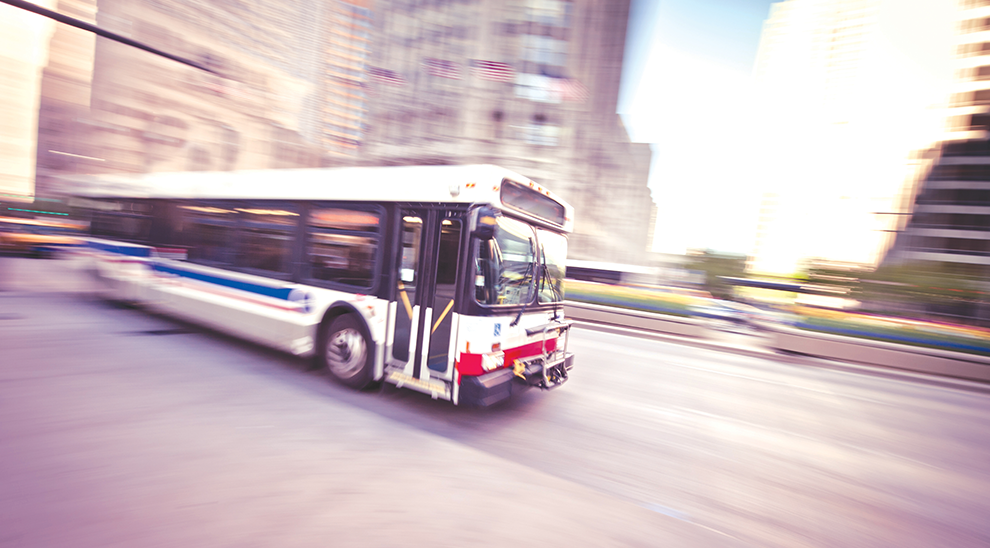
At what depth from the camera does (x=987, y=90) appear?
170 feet

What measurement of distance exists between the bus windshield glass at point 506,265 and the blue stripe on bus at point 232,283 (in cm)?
302

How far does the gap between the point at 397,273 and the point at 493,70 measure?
1539 inches

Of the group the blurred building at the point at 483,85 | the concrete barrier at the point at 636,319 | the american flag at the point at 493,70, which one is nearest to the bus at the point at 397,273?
the concrete barrier at the point at 636,319

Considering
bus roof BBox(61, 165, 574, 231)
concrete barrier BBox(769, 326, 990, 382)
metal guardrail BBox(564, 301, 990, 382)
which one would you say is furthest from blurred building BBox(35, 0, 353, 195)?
concrete barrier BBox(769, 326, 990, 382)

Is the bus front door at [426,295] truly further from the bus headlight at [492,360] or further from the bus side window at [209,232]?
the bus side window at [209,232]

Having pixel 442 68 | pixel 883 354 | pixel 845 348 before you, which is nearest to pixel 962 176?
pixel 442 68

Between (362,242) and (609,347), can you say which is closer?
(362,242)

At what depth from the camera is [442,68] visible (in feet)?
A: 135

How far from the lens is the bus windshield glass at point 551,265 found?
5.47m

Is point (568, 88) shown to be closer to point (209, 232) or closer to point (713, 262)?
point (713, 262)

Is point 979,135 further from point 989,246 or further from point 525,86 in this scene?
point 525,86

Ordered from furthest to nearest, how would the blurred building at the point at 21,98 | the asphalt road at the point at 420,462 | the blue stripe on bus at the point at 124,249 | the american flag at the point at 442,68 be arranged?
the blurred building at the point at 21,98
the american flag at the point at 442,68
the blue stripe on bus at the point at 124,249
the asphalt road at the point at 420,462

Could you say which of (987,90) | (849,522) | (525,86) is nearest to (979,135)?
(987,90)

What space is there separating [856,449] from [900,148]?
5661cm
